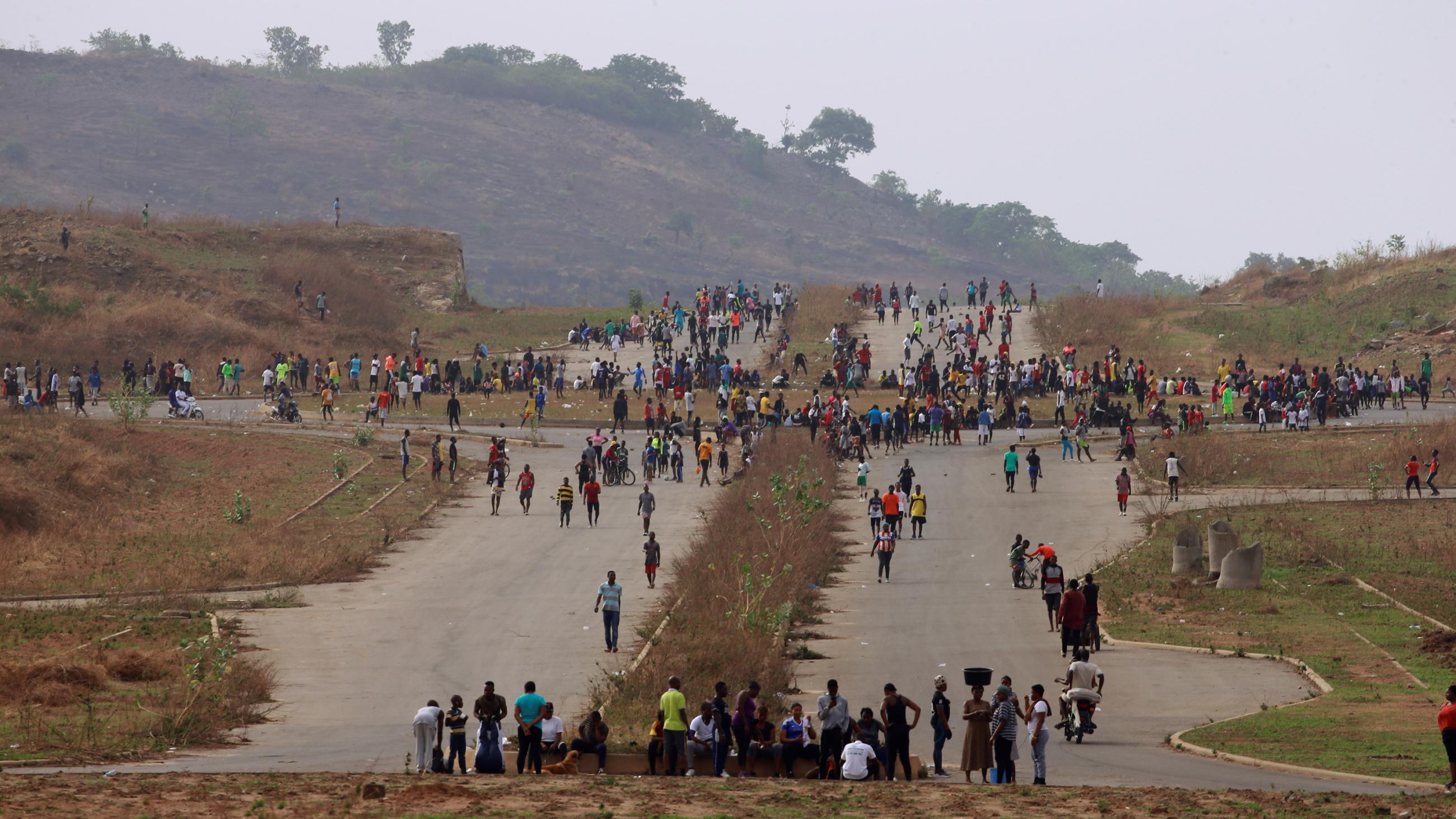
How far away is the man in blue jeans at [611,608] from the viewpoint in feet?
73.7

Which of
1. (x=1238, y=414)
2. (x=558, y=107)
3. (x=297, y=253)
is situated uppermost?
(x=558, y=107)

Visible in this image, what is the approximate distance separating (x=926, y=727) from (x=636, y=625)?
268 inches

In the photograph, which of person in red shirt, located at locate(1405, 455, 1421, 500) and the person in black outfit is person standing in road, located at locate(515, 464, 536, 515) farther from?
the person in black outfit

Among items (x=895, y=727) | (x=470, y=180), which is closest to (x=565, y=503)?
(x=895, y=727)

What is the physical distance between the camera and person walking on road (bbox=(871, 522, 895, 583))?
92.1 feet

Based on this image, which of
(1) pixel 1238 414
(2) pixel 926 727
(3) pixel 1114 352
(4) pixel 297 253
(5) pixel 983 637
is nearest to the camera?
(2) pixel 926 727

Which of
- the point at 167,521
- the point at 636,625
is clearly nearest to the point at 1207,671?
the point at 636,625

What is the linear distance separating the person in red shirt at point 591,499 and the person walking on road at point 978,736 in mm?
17740

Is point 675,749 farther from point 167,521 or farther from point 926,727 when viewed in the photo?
point 167,521

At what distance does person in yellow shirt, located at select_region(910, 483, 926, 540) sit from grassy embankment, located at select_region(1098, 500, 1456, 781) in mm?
4191

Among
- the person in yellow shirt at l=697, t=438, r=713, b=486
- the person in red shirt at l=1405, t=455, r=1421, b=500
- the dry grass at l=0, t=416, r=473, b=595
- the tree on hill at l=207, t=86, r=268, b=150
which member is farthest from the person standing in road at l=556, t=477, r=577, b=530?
the tree on hill at l=207, t=86, r=268, b=150

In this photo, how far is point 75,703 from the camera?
1975cm

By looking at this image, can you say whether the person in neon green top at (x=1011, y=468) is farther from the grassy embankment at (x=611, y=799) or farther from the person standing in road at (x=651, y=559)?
the grassy embankment at (x=611, y=799)

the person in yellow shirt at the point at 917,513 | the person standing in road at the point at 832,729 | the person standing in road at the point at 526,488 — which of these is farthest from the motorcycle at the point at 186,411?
the person standing in road at the point at 832,729
